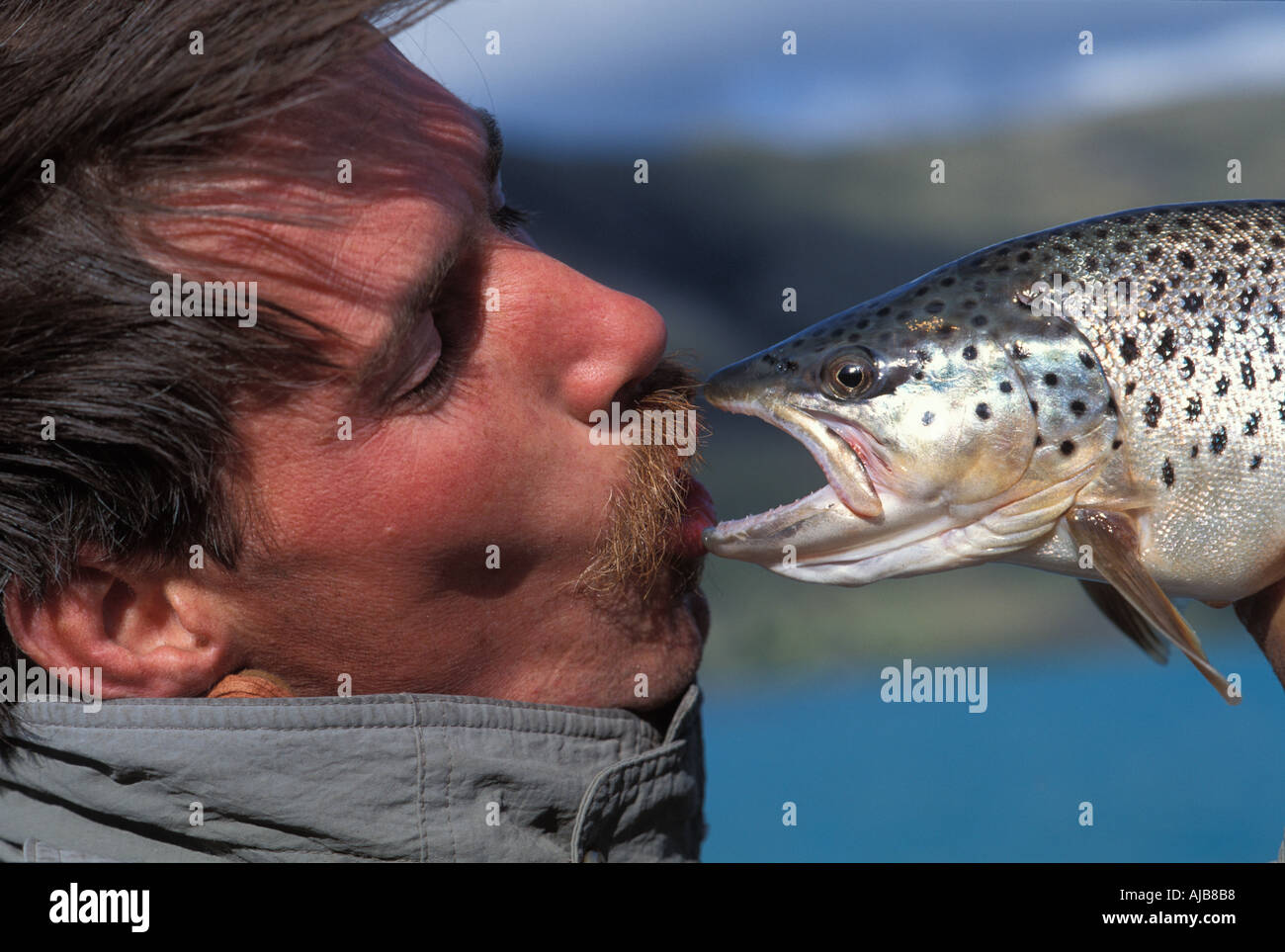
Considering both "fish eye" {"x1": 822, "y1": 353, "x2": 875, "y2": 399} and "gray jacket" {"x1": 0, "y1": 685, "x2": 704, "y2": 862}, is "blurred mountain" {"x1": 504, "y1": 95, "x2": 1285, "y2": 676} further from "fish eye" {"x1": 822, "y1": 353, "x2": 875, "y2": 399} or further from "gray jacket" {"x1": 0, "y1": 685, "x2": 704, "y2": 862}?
"gray jacket" {"x1": 0, "y1": 685, "x2": 704, "y2": 862}

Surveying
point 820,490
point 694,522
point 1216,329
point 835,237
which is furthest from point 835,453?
point 835,237

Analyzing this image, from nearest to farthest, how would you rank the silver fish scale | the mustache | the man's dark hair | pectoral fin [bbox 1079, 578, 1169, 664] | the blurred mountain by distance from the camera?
1. the man's dark hair
2. the silver fish scale
3. the mustache
4. pectoral fin [bbox 1079, 578, 1169, 664]
5. the blurred mountain

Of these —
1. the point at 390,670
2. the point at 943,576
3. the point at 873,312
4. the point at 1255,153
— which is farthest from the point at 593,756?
the point at 1255,153

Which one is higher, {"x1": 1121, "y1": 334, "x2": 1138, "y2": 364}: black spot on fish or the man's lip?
{"x1": 1121, "y1": 334, "x2": 1138, "y2": 364}: black spot on fish

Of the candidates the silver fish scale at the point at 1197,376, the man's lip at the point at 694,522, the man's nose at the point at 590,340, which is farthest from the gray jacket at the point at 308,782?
the silver fish scale at the point at 1197,376

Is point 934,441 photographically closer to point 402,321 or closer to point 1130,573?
point 1130,573

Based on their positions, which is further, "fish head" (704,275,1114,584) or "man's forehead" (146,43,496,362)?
"fish head" (704,275,1114,584)

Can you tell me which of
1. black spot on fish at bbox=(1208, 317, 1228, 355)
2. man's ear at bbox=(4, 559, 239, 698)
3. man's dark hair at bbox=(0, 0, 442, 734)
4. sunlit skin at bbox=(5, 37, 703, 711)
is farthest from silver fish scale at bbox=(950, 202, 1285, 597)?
man's ear at bbox=(4, 559, 239, 698)
